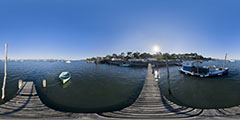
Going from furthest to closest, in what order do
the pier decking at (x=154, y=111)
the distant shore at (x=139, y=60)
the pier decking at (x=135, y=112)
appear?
the distant shore at (x=139, y=60), the pier decking at (x=154, y=111), the pier decking at (x=135, y=112)

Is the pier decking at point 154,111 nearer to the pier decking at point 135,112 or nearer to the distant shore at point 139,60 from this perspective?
the pier decking at point 135,112

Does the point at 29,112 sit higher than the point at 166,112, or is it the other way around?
the point at 29,112

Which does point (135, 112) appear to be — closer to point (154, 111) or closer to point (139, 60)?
point (154, 111)

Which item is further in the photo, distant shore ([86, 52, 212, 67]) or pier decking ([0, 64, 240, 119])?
distant shore ([86, 52, 212, 67])

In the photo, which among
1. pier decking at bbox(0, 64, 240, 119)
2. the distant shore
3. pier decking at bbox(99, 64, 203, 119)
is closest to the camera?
pier decking at bbox(0, 64, 240, 119)

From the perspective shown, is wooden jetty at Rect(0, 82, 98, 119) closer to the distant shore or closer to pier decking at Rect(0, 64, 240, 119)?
pier decking at Rect(0, 64, 240, 119)

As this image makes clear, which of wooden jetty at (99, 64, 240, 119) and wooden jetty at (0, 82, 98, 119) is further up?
wooden jetty at (0, 82, 98, 119)

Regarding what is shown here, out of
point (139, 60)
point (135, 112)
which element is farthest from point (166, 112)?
point (139, 60)

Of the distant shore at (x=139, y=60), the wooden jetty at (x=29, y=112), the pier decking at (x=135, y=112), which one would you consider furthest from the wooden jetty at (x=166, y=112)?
the distant shore at (x=139, y=60)

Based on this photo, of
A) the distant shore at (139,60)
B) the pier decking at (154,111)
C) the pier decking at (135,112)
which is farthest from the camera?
the distant shore at (139,60)

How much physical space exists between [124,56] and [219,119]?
120965mm

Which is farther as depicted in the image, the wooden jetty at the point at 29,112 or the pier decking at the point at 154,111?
the pier decking at the point at 154,111

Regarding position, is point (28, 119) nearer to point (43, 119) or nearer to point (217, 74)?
point (43, 119)

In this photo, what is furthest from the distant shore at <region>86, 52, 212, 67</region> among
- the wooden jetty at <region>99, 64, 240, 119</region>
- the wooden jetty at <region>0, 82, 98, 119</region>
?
the wooden jetty at <region>0, 82, 98, 119</region>
